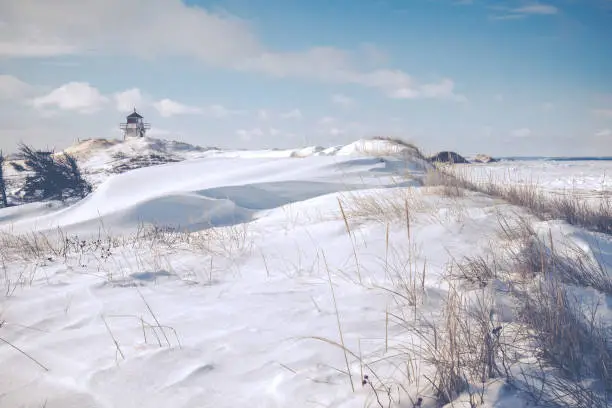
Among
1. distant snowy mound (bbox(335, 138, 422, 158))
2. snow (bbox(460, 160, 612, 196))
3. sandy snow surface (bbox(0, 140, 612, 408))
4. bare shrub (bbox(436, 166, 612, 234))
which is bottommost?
A: sandy snow surface (bbox(0, 140, 612, 408))

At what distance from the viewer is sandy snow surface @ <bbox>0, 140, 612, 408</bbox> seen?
163cm

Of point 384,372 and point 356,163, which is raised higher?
point 356,163

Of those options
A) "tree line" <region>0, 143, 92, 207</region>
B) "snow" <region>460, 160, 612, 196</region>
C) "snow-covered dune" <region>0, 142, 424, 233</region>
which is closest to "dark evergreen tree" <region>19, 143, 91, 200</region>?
"tree line" <region>0, 143, 92, 207</region>

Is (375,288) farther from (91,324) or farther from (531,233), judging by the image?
(91,324)

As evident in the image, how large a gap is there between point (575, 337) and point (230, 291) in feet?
6.82

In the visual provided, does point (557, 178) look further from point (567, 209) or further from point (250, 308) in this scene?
point (250, 308)

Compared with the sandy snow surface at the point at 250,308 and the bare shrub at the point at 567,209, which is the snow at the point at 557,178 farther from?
the sandy snow surface at the point at 250,308

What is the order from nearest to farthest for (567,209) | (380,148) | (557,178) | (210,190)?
(567,209), (210,190), (380,148), (557,178)

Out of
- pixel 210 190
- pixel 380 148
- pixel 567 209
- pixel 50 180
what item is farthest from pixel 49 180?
pixel 567 209

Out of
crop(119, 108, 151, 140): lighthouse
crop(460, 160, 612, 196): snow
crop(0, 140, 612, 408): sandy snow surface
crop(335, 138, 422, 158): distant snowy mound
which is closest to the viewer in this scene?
crop(0, 140, 612, 408): sandy snow surface

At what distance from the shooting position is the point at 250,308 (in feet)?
8.12

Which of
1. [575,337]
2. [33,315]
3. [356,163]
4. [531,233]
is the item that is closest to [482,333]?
[575,337]

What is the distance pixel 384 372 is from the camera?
1.67 metres

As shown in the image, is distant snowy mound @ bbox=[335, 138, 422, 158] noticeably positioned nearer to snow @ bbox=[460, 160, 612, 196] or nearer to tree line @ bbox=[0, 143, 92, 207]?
snow @ bbox=[460, 160, 612, 196]
